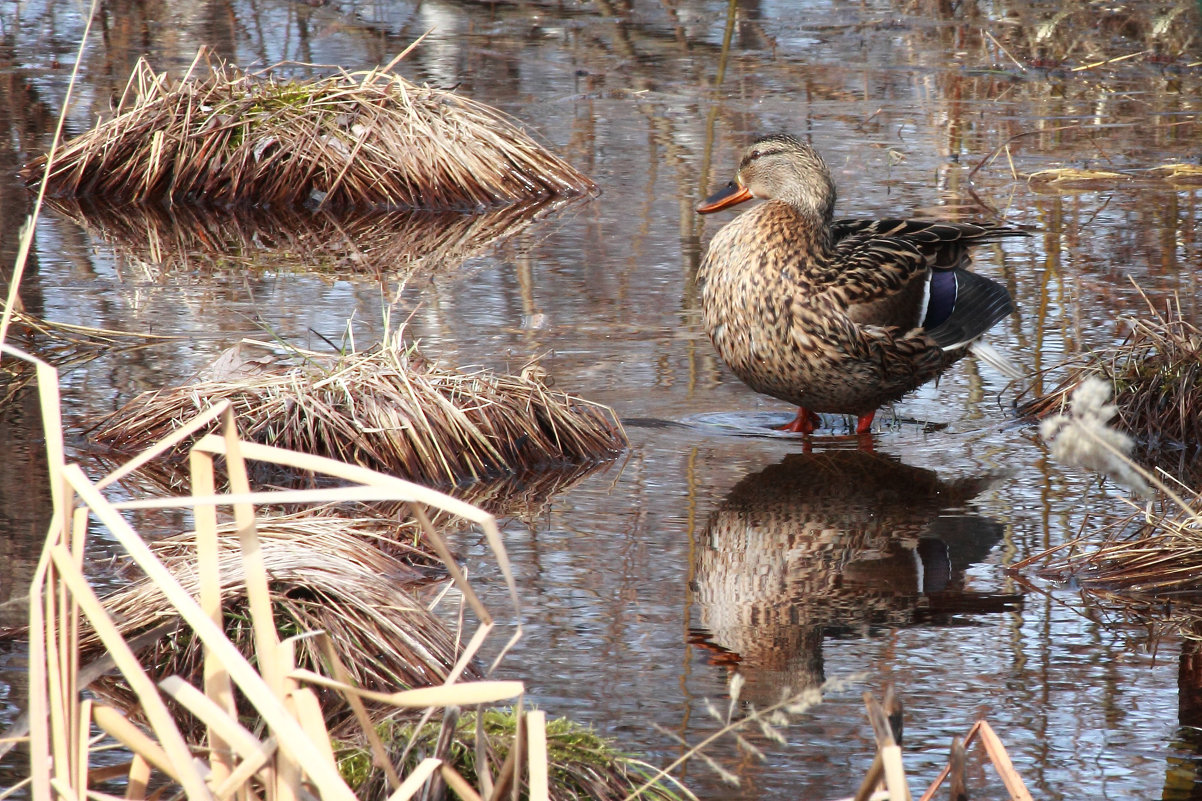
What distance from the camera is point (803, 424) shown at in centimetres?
588

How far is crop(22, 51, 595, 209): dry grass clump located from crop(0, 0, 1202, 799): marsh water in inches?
23.0

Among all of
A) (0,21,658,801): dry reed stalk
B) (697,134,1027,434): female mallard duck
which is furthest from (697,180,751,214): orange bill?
(0,21,658,801): dry reed stalk

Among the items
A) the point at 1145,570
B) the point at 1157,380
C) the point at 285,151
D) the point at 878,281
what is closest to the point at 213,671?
the point at 1145,570

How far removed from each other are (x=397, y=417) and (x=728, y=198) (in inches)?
70.7

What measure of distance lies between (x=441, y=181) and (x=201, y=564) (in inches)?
288

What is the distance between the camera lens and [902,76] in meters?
13.2

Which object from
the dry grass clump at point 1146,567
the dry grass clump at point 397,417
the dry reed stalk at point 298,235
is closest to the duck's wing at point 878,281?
the dry grass clump at point 397,417

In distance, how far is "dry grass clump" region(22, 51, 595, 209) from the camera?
9344 millimetres

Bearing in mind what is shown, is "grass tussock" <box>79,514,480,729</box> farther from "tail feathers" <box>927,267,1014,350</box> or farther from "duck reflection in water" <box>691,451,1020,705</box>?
"tail feathers" <box>927,267,1014,350</box>

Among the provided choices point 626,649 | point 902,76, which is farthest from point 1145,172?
point 626,649

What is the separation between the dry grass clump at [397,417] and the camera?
5.15 metres

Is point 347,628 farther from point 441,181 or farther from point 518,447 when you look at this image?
point 441,181

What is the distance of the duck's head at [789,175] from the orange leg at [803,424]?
2.34 ft

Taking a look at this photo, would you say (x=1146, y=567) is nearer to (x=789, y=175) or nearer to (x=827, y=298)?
(x=827, y=298)
